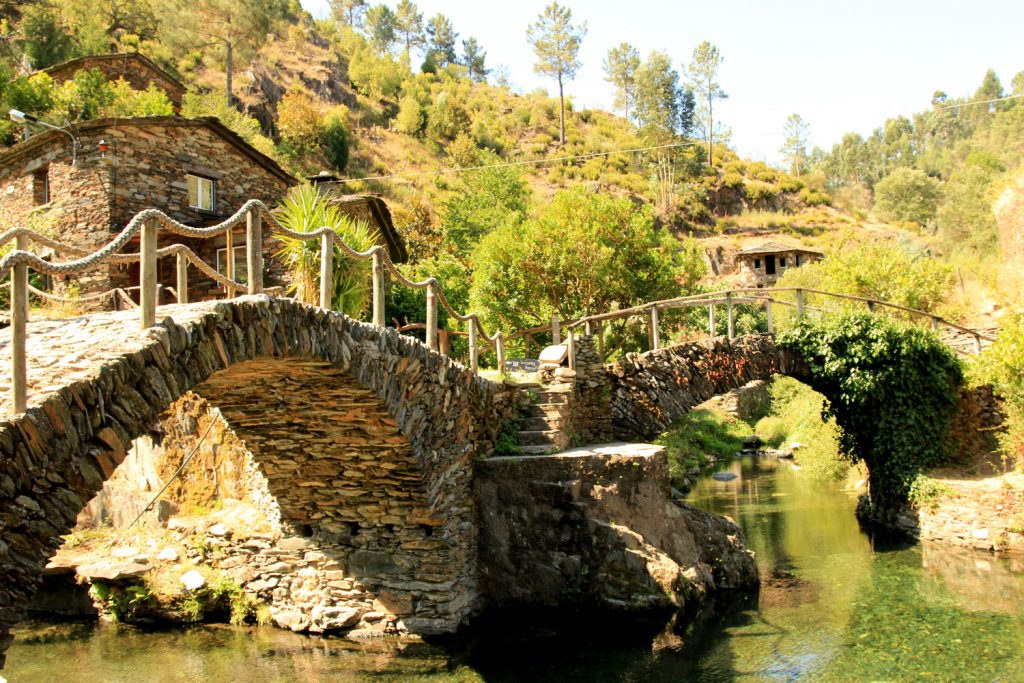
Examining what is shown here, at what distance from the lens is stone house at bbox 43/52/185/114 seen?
30016 millimetres

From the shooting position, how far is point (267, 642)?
39.2 feet

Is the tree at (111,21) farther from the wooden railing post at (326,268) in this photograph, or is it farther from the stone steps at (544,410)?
the wooden railing post at (326,268)

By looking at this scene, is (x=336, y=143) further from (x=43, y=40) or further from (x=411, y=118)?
(x=43, y=40)

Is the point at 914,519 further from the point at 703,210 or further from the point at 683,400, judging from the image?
the point at 703,210

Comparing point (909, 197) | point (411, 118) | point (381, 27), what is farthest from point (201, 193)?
point (381, 27)

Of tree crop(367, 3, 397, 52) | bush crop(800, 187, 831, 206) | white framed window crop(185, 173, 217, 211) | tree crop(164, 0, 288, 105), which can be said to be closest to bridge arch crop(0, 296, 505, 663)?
white framed window crop(185, 173, 217, 211)

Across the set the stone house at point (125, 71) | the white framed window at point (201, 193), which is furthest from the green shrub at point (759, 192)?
the white framed window at point (201, 193)

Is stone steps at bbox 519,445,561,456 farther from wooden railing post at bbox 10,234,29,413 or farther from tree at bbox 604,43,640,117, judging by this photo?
tree at bbox 604,43,640,117

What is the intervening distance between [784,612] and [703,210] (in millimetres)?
44822

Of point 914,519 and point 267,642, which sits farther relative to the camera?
point 914,519

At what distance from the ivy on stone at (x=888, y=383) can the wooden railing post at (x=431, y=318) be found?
32.0 ft

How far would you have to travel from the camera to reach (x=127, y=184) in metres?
18.7

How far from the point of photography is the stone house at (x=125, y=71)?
30.0 meters

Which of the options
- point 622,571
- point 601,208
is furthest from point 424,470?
point 601,208
